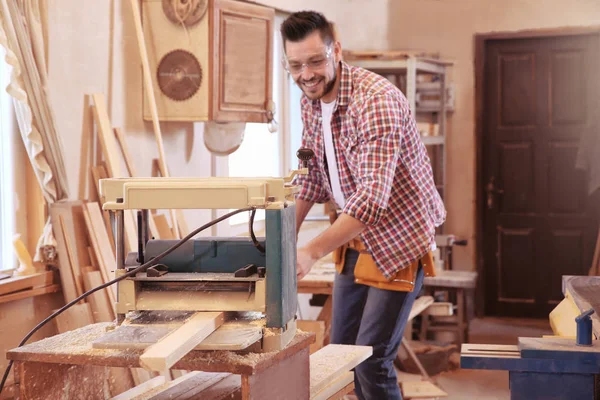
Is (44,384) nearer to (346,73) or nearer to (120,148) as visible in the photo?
(346,73)

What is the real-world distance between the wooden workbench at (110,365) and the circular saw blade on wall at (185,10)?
2.25 m

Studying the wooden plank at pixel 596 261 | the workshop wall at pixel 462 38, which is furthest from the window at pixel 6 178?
the wooden plank at pixel 596 261

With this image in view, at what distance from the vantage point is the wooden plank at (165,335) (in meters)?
1.63

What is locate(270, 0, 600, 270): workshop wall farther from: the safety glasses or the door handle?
the safety glasses

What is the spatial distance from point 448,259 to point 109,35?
3.35m

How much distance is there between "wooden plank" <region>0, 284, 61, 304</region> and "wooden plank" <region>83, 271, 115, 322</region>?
13 centimetres

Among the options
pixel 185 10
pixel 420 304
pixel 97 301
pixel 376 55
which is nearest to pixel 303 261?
pixel 97 301

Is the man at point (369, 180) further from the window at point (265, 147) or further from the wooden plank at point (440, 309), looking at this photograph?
the wooden plank at point (440, 309)

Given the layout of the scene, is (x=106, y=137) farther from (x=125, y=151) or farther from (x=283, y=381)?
(x=283, y=381)

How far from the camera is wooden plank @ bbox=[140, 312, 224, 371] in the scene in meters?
1.41

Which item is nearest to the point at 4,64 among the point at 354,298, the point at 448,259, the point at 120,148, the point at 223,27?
the point at 120,148

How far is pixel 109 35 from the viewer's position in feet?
12.2

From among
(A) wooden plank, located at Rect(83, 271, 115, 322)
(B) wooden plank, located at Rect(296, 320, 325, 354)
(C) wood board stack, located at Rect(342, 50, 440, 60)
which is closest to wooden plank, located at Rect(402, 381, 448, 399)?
(B) wooden plank, located at Rect(296, 320, 325, 354)

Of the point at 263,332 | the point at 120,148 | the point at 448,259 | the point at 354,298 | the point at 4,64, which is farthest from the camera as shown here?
the point at 448,259
